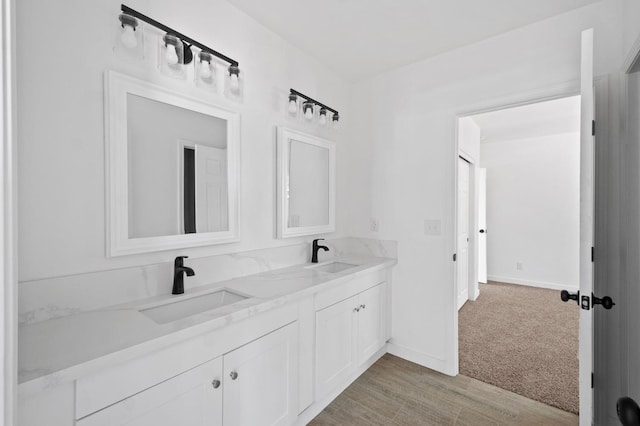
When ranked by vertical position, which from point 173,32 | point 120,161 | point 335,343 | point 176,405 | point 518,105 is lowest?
point 335,343

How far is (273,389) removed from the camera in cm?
148

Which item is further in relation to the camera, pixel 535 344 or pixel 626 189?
pixel 535 344

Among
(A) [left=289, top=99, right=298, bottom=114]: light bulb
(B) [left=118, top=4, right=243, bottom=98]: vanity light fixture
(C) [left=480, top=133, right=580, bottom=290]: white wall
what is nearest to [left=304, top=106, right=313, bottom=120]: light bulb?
(A) [left=289, top=99, right=298, bottom=114]: light bulb

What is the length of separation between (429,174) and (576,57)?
43.3 inches

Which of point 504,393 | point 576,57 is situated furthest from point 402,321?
point 576,57

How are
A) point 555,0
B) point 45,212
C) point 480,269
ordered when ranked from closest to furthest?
1. point 45,212
2. point 555,0
3. point 480,269

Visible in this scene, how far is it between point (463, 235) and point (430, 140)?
1970 millimetres

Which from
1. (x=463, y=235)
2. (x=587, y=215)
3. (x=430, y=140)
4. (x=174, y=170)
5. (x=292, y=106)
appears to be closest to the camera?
(x=587, y=215)

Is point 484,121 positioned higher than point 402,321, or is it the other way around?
point 484,121

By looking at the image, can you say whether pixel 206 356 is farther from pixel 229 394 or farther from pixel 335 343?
pixel 335 343

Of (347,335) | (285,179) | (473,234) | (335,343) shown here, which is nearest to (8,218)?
(285,179)

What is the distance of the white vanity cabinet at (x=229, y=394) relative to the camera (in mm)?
1012

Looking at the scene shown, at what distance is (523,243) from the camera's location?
5008 millimetres

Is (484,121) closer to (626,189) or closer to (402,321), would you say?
(626,189)
